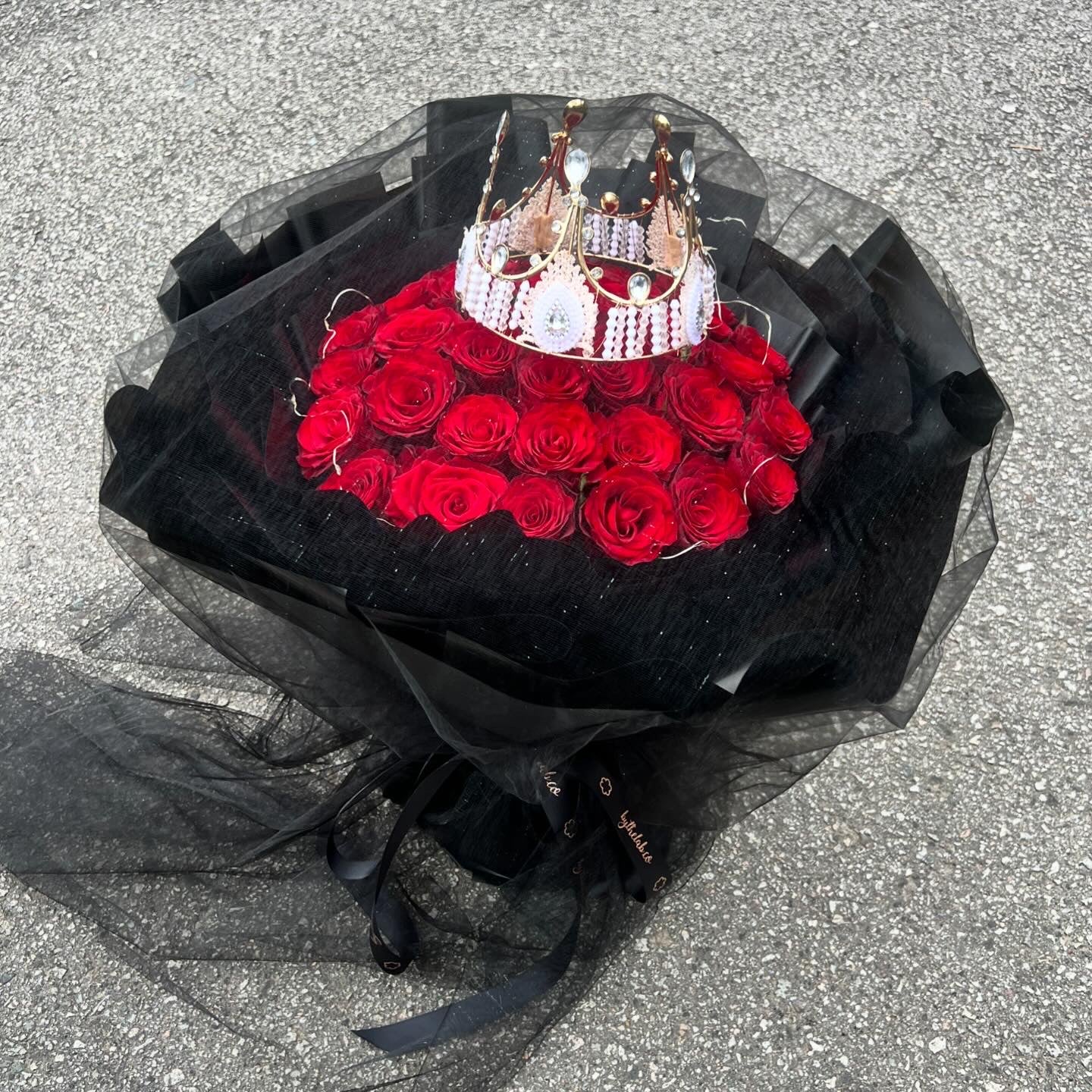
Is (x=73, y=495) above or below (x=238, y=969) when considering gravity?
above

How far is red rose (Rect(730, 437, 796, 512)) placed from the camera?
1.12m

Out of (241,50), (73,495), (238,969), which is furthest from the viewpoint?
(241,50)

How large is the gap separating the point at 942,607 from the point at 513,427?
512mm

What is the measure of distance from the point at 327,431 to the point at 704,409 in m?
0.40

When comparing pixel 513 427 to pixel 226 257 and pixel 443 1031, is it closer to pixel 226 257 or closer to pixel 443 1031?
pixel 226 257

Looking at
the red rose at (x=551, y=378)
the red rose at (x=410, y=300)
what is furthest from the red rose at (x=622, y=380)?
the red rose at (x=410, y=300)

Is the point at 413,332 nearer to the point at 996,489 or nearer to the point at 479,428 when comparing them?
the point at 479,428

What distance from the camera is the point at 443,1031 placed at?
4.50 ft

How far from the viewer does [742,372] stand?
3.95ft

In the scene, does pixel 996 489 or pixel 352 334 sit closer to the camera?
pixel 352 334

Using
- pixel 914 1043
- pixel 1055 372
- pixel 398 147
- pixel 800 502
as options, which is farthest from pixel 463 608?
pixel 1055 372

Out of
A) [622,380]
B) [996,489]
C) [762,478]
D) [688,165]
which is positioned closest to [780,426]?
[762,478]

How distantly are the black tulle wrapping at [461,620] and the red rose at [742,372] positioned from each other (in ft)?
0.20

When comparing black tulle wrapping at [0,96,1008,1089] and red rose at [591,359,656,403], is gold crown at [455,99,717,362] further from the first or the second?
black tulle wrapping at [0,96,1008,1089]
